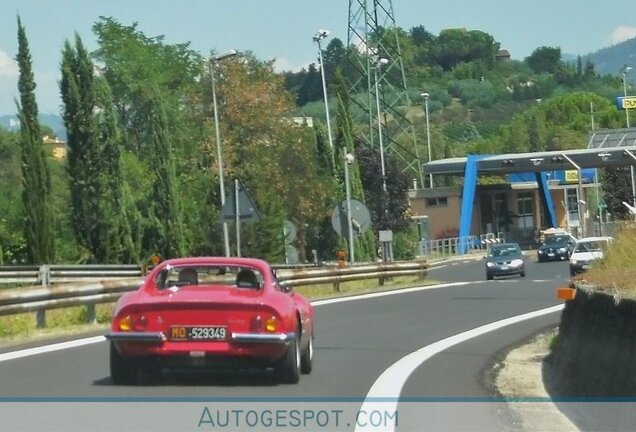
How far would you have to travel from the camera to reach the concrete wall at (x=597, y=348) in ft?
34.1

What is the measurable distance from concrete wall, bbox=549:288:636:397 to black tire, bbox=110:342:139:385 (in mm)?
3939

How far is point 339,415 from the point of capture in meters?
10.5

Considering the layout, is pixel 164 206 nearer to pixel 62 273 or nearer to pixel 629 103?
pixel 62 273

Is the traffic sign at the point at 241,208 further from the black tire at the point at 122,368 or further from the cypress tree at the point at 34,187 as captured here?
the cypress tree at the point at 34,187

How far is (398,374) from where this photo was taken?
45.4 feet

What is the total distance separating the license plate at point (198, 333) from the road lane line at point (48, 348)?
3.92m

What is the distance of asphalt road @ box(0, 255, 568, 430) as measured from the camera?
1195cm

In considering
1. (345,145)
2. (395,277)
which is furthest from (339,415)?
(345,145)

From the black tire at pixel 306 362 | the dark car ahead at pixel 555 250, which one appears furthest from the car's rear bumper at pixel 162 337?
the dark car ahead at pixel 555 250

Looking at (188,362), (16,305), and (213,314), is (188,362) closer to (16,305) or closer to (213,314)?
(213,314)

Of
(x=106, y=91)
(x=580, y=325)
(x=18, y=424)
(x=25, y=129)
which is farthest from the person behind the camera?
(x=106, y=91)

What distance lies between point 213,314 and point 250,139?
5097cm

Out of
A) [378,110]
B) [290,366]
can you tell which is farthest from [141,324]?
[378,110]

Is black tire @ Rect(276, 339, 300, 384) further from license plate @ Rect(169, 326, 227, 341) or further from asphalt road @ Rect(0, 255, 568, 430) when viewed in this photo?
license plate @ Rect(169, 326, 227, 341)
